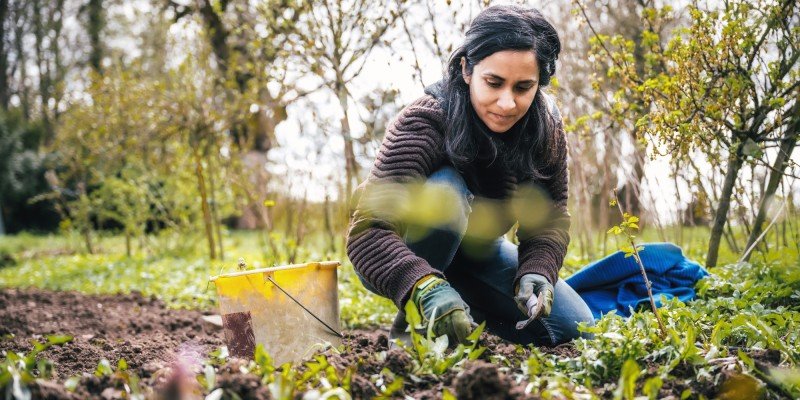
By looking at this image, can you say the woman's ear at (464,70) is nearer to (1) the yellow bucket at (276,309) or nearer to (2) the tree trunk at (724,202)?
(1) the yellow bucket at (276,309)

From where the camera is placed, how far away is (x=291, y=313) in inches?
79.4

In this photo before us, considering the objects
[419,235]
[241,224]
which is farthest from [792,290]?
[241,224]

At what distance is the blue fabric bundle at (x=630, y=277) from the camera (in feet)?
8.79

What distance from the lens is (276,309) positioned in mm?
1997

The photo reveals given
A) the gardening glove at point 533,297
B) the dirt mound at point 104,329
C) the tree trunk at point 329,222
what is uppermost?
the tree trunk at point 329,222

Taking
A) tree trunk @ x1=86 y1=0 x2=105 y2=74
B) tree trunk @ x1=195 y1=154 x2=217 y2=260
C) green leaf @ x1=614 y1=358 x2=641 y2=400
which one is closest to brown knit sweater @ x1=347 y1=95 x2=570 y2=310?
green leaf @ x1=614 y1=358 x2=641 y2=400

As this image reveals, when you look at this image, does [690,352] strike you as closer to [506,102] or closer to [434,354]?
[434,354]

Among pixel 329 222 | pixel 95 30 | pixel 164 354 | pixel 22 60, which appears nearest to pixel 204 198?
pixel 329 222

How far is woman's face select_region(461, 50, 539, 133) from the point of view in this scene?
2.04m

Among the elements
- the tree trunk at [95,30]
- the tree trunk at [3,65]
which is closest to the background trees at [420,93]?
the tree trunk at [95,30]

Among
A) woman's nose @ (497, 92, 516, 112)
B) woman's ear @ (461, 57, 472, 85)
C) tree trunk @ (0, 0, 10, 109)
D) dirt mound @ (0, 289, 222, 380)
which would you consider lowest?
dirt mound @ (0, 289, 222, 380)

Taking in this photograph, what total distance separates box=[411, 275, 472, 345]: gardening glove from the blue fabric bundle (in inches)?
41.0

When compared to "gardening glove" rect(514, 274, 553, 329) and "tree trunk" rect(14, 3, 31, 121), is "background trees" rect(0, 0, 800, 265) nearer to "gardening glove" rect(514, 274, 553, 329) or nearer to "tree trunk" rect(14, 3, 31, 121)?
"gardening glove" rect(514, 274, 553, 329)

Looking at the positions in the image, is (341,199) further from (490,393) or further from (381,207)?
(490,393)
